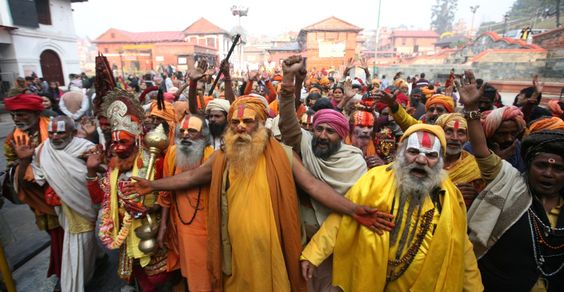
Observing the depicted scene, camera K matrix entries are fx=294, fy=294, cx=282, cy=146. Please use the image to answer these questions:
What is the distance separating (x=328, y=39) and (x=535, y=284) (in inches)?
1753

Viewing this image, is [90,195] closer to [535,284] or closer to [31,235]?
[31,235]

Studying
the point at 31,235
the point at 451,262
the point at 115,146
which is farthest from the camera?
the point at 31,235

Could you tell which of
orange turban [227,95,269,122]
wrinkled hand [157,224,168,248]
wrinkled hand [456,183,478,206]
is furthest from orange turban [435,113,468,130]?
wrinkled hand [157,224,168,248]

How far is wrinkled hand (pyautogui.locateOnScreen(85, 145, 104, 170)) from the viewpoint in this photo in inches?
115

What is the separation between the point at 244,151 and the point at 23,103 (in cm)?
290

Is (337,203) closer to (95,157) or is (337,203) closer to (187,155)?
(187,155)

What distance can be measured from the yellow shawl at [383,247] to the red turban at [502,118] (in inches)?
47.5

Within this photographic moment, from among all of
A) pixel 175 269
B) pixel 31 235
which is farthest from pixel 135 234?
pixel 31 235

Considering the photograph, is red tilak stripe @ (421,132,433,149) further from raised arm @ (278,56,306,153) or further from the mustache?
raised arm @ (278,56,306,153)

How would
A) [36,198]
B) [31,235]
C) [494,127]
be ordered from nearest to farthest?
[494,127] < [36,198] < [31,235]

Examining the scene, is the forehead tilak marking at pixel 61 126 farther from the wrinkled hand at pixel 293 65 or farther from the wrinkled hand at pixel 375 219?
the wrinkled hand at pixel 375 219

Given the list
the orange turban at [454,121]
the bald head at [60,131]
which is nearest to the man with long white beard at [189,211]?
the bald head at [60,131]

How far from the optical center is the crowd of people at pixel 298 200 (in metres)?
2.25

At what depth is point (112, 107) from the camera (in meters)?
3.00
